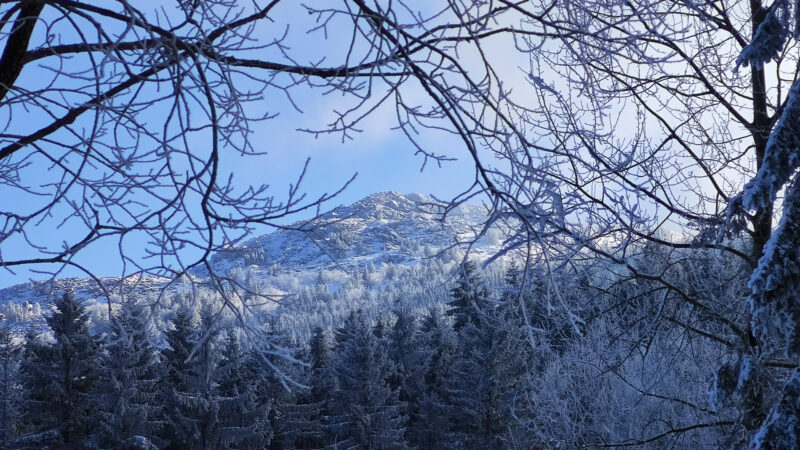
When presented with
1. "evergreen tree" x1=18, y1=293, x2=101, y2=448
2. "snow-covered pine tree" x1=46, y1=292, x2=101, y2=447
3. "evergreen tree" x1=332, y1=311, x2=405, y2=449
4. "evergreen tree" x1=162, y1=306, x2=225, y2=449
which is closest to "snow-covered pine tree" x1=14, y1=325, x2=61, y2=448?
"evergreen tree" x1=18, y1=293, x2=101, y2=448

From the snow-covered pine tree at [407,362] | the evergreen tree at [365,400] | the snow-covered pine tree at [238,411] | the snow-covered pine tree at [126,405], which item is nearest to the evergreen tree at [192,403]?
the snow-covered pine tree at [238,411]

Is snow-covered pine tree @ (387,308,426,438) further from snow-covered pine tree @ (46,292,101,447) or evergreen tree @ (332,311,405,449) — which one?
snow-covered pine tree @ (46,292,101,447)

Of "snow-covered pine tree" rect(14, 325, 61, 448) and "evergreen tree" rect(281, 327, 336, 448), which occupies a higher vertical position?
"snow-covered pine tree" rect(14, 325, 61, 448)

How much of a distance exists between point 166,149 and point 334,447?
2114cm

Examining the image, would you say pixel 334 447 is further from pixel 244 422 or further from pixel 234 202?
pixel 234 202

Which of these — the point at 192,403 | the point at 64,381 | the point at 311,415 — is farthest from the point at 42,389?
the point at 311,415

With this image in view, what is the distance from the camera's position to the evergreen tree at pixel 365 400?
70.6 feet

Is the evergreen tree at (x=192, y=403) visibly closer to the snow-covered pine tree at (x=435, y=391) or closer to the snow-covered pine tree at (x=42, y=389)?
the snow-covered pine tree at (x=42, y=389)

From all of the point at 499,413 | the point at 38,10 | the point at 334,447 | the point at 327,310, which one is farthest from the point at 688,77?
the point at 327,310

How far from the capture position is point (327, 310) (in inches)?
6796

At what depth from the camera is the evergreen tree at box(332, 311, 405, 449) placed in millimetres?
21516

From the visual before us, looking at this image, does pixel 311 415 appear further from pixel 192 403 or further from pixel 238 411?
pixel 192 403

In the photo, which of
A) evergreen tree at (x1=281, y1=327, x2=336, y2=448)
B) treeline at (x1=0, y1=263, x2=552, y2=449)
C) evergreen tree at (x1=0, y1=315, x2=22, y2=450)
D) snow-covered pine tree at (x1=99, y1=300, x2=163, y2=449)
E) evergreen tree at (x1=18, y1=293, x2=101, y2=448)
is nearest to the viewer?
treeline at (x1=0, y1=263, x2=552, y2=449)

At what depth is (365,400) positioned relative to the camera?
880 inches
